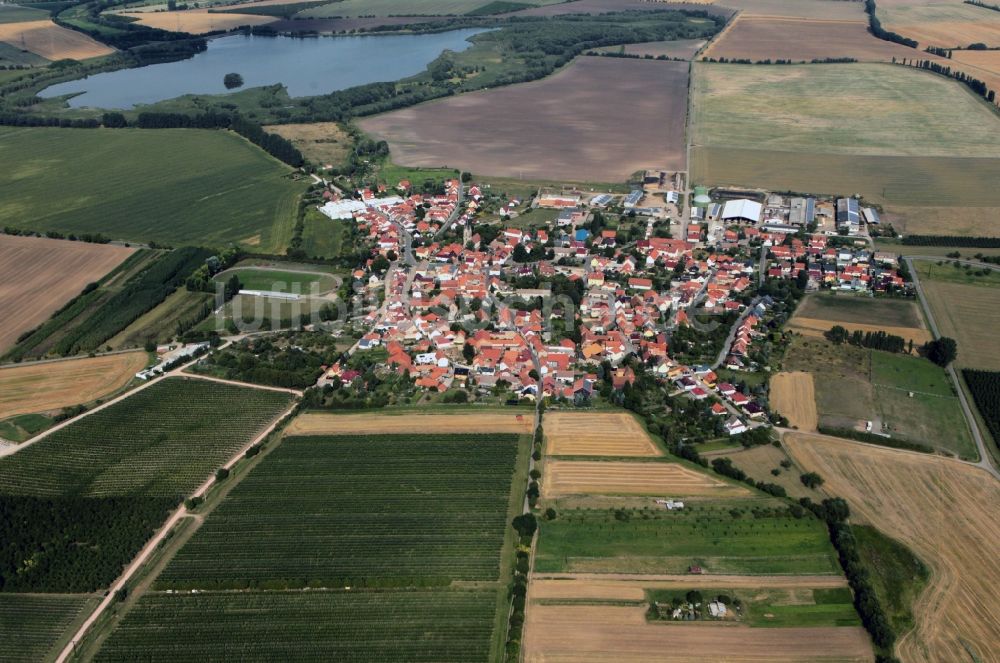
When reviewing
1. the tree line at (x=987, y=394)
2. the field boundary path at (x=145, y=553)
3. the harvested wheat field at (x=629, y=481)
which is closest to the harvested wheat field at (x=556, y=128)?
the tree line at (x=987, y=394)

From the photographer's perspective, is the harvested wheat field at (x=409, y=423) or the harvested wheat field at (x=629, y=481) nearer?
the harvested wheat field at (x=629, y=481)

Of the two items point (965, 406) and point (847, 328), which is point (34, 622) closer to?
point (965, 406)

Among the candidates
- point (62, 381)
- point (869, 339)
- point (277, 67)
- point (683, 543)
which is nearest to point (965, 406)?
point (869, 339)

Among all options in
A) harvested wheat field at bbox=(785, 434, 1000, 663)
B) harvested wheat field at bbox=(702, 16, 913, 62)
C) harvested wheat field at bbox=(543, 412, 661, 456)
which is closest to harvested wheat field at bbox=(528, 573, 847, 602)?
harvested wheat field at bbox=(785, 434, 1000, 663)

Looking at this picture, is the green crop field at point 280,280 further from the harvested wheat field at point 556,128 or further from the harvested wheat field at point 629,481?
the harvested wheat field at point 629,481

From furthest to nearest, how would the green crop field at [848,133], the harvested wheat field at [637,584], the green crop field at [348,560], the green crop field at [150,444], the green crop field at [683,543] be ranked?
1. the green crop field at [848,133]
2. the green crop field at [150,444]
3. the green crop field at [683,543]
4. the harvested wheat field at [637,584]
5. the green crop field at [348,560]

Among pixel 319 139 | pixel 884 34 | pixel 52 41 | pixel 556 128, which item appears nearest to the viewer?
pixel 319 139
